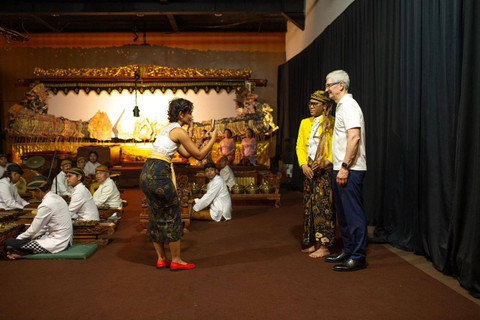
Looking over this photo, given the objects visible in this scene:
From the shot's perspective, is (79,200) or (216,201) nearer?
(79,200)

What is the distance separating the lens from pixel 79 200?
5391mm

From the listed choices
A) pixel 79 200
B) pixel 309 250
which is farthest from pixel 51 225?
pixel 309 250

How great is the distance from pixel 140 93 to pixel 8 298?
9503mm

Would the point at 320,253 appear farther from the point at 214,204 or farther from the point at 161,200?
the point at 214,204

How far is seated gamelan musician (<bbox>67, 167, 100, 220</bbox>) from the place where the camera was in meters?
5.26

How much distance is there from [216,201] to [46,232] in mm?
2610

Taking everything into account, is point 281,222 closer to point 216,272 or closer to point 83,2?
point 216,272

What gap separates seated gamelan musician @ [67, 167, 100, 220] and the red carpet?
636 mm

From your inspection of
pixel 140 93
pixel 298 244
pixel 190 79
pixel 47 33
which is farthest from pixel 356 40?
pixel 47 33

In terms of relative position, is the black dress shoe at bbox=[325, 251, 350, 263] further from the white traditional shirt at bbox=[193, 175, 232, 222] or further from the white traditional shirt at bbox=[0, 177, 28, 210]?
the white traditional shirt at bbox=[0, 177, 28, 210]

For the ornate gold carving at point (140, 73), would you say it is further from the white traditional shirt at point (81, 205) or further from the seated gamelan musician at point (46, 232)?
the seated gamelan musician at point (46, 232)

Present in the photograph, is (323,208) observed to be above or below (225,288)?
above

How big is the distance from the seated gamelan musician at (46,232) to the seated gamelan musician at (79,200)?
2.34 feet

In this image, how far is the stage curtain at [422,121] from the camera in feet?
11.8
